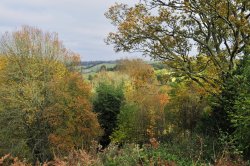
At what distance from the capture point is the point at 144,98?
3189 cm

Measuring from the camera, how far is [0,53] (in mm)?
35719

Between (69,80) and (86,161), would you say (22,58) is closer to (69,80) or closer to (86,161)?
(69,80)

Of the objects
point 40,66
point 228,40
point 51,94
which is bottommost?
point 51,94

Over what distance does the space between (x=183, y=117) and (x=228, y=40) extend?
9965mm

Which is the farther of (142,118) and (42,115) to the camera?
(142,118)

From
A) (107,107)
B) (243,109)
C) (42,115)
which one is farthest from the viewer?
(107,107)

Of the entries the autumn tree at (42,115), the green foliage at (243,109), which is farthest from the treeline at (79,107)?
the green foliage at (243,109)

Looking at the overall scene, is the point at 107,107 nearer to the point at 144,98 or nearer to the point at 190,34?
the point at 144,98

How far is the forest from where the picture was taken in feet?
44.3

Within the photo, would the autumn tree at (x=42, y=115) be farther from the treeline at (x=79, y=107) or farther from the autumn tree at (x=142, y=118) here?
the autumn tree at (x=142, y=118)

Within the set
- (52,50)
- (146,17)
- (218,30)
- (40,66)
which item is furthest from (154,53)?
(52,50)

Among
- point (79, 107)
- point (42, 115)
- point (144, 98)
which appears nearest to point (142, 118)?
point (144, 98)

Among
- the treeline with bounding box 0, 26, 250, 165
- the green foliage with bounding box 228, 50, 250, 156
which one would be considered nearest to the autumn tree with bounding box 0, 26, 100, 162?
the treeline with bounding box 0, 26, 250, 165

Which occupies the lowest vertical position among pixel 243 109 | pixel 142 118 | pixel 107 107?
pixel 142 118
